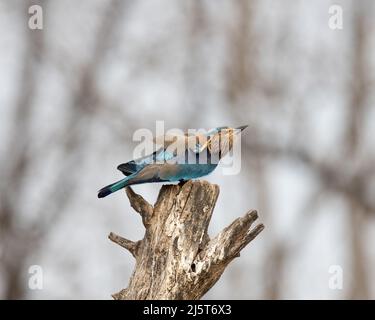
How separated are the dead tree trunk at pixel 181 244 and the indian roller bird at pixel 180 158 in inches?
3.3

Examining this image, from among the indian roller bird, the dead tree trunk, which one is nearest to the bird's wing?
the indian roller bird

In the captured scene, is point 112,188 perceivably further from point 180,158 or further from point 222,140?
point 222,140

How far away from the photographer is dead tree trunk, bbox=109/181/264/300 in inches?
192

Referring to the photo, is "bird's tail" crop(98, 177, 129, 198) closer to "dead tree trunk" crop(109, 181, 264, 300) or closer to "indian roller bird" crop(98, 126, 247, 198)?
"indian roller bird" crop(98, 126, 247, 198)

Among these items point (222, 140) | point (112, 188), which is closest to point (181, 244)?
point (112, 188)

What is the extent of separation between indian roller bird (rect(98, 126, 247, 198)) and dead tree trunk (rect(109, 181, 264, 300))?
8 centimetres

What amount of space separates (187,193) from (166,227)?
8.2 inches

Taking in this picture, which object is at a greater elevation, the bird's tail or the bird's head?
the bird's head

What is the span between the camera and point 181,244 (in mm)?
4949

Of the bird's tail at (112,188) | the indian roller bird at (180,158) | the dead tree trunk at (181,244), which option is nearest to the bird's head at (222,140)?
the indian roller bird at (180,158)

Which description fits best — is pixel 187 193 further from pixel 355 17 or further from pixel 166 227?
pixel 355 17

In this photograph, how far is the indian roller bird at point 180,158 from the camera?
5020 millimetres

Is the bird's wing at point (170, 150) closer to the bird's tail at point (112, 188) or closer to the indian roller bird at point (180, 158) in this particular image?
the indian roller bird at point (180, 158)

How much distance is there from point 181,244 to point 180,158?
1.49ft
